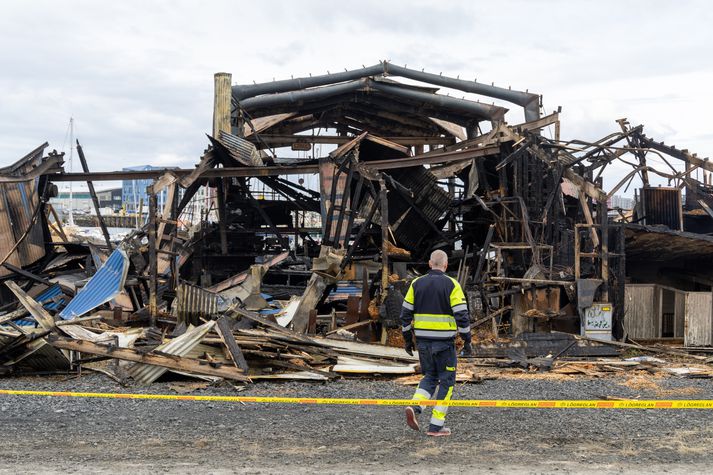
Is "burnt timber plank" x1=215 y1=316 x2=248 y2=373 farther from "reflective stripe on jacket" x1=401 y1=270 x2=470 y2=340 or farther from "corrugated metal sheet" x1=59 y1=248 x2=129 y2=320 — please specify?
"corrugated metal sheet" x1=59 y1=248 x2=129 y2=320

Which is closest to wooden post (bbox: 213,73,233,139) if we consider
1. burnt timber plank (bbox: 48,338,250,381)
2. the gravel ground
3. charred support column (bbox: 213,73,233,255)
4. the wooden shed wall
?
charred support column (bbox: 213,73,233,255)

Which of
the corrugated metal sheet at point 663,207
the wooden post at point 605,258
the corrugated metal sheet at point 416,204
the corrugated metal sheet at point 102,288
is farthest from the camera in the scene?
the corrugated metal sheet at point 416,204

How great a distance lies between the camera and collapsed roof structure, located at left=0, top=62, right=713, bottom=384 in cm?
1270

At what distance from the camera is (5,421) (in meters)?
6.87

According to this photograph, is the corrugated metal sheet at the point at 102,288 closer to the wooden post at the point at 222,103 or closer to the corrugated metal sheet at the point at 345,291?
the corrugated metal sheet at the point at 345,291

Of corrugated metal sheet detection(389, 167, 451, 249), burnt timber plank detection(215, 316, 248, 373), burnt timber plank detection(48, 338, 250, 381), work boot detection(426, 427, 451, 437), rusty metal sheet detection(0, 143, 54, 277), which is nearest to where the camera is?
work boot detection(426, 427, 451, 437)

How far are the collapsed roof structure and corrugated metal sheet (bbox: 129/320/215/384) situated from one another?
4.83 ft

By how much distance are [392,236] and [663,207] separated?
21.8 feet

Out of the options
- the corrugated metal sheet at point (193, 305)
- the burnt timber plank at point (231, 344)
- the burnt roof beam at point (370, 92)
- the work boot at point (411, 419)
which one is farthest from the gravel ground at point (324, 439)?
the burnt roof beam at point (370, 92)

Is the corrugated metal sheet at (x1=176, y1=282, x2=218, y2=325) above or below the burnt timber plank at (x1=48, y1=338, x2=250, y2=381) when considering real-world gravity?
above

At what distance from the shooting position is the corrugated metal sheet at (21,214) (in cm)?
1570

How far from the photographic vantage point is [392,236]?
1595cm

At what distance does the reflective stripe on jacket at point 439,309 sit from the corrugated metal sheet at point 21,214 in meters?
12.0

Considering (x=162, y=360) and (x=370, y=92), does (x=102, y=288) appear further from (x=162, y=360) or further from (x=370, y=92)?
(x=370, y=92)
